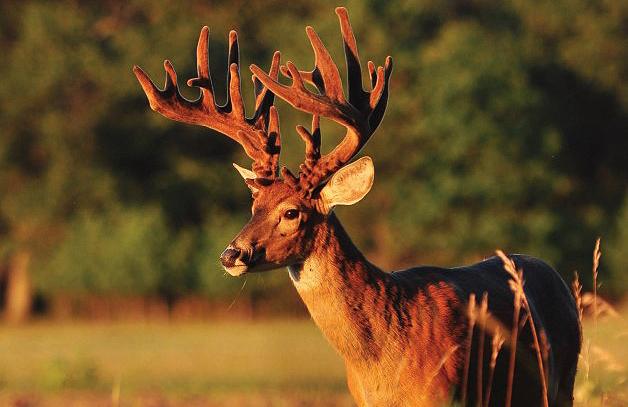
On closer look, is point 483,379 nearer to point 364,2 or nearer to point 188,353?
point 188,353

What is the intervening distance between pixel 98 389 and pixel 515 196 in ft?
81.7

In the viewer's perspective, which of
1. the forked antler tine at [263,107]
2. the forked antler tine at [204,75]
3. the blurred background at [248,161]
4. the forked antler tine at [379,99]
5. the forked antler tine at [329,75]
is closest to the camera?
the forked antler tine at [329,75]

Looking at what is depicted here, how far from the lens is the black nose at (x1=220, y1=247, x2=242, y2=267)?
6951 millimetres

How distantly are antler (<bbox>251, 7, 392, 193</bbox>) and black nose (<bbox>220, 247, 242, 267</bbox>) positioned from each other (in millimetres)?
594

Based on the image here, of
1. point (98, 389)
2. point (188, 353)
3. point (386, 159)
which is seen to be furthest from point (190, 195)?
point (98, 389)

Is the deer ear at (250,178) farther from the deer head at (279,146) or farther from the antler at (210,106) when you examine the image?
the antler at (210,106)

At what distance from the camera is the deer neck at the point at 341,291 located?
703 cm

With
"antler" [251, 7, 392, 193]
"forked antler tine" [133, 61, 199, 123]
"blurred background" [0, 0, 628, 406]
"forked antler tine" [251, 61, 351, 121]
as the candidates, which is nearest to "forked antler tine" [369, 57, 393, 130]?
"antler" [251, 7, 392, 193]

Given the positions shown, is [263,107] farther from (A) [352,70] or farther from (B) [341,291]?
(B) [341,291]

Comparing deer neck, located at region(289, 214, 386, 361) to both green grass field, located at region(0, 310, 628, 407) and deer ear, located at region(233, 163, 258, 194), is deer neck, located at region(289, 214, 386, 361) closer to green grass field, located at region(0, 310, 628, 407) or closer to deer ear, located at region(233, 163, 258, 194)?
deer ear, located at region(233, 163, 258, 194)

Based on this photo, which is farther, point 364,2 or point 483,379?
point 364,2

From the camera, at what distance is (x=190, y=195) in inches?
1793

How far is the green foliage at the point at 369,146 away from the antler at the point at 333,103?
100 feet

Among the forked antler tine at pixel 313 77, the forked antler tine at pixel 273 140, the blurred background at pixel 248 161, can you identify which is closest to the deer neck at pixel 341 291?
the forked antler tine at pixel 273 140
